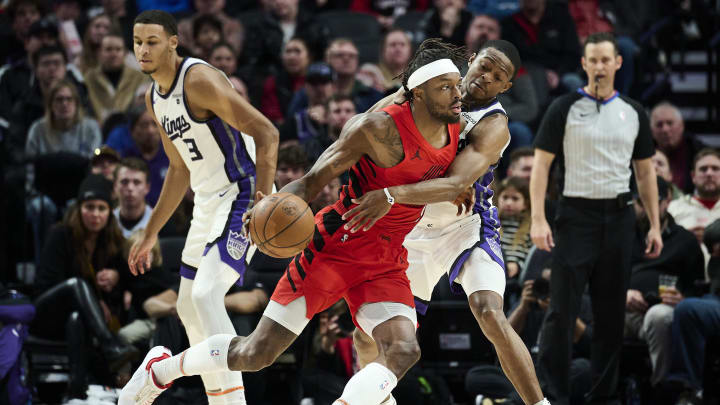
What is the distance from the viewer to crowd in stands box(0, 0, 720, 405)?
23.0 ft

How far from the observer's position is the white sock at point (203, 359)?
4848 millimetres

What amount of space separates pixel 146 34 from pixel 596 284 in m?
3.34

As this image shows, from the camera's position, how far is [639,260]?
7684 millimetres

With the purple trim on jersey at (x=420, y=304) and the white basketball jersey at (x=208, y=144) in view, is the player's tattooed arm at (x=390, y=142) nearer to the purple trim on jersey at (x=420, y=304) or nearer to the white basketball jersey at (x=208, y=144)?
the purple trim on jersey at (x=420, y=304)

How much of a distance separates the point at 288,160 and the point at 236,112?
7.89 feet

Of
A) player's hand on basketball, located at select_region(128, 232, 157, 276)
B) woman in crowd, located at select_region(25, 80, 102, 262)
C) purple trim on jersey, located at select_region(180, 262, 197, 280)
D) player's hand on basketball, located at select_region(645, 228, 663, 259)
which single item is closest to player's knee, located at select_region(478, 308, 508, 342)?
purple trim on jersey, located at select_region(180, 262, 197, 280)

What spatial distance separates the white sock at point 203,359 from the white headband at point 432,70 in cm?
151

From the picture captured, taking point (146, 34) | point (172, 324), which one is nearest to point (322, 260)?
point (146, 34)

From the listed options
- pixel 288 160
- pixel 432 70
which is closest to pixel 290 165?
pixel 288 160

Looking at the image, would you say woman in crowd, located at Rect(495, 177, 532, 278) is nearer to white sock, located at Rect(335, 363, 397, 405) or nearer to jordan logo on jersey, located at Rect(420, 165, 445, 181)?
jordan logo on jersey, located at Rect(420, 165, 445, 181)

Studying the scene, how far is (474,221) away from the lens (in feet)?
18.0

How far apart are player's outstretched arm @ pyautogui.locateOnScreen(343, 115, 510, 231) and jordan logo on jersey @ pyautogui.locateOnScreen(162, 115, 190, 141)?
4.52 feet

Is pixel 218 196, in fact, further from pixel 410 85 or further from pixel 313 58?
pixel 313 58

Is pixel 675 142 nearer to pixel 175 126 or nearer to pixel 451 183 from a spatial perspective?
pixel 451 183
